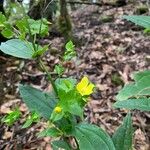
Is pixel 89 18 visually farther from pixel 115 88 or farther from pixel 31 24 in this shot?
pixel 31 24

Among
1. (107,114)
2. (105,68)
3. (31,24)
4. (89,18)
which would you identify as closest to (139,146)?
(107,114)

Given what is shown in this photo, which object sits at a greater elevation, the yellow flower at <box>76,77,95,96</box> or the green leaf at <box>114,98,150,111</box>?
the yellow flower at <box>76,77,95,96</box>

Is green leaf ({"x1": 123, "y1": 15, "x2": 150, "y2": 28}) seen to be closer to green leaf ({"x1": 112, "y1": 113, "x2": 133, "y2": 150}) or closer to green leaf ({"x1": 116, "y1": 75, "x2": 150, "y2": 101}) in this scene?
green leaf ({"x1": 116, "y1": 75, "x2": 150, "y2": 101})

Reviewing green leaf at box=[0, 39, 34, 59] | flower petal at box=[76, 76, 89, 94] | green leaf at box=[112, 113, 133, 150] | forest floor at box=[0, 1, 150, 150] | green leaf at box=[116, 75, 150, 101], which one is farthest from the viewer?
forest floor at box=[0, 1, 150, 150]

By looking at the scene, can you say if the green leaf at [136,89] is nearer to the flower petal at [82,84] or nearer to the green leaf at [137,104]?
the flower petal at [82,84]

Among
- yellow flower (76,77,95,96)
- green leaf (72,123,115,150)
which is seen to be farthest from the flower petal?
green leaf (72,123,115,150)

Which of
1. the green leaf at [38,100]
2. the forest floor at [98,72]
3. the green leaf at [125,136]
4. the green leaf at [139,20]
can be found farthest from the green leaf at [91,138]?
the forest floor at [98,72]
